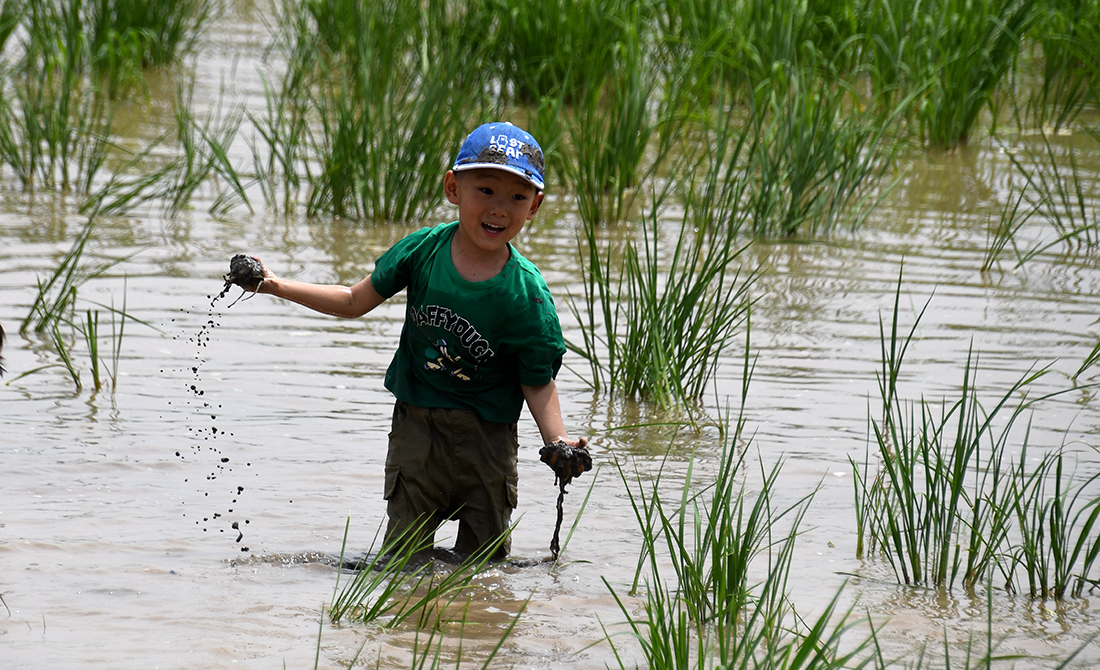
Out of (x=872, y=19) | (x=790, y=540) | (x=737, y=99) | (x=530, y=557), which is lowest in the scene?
(x=530, y=557)

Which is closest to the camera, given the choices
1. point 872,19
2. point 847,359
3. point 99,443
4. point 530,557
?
point 530,557

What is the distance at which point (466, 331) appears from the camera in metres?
2.83

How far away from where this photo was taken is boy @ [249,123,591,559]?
2791 mm

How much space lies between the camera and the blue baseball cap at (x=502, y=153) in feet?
8.99

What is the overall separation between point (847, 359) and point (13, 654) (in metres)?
3.03

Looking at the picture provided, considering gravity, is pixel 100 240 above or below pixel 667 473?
above

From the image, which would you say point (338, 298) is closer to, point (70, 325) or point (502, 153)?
point (502, 153)

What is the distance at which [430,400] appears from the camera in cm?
292

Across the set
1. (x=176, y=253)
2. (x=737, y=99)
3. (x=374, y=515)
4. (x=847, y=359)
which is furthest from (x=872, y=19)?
(x=374, y=515)

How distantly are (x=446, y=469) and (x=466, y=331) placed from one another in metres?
0.36

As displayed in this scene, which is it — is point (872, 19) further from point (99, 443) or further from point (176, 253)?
point (99, 443)

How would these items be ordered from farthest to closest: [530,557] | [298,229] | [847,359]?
[298,229], [847,359], [530,557]

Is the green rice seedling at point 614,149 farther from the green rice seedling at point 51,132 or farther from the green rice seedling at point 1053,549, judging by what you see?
the green rice seedling at point 1053,549

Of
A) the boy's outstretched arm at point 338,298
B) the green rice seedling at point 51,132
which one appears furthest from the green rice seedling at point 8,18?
the boy's outstretched arm at point 338,298
